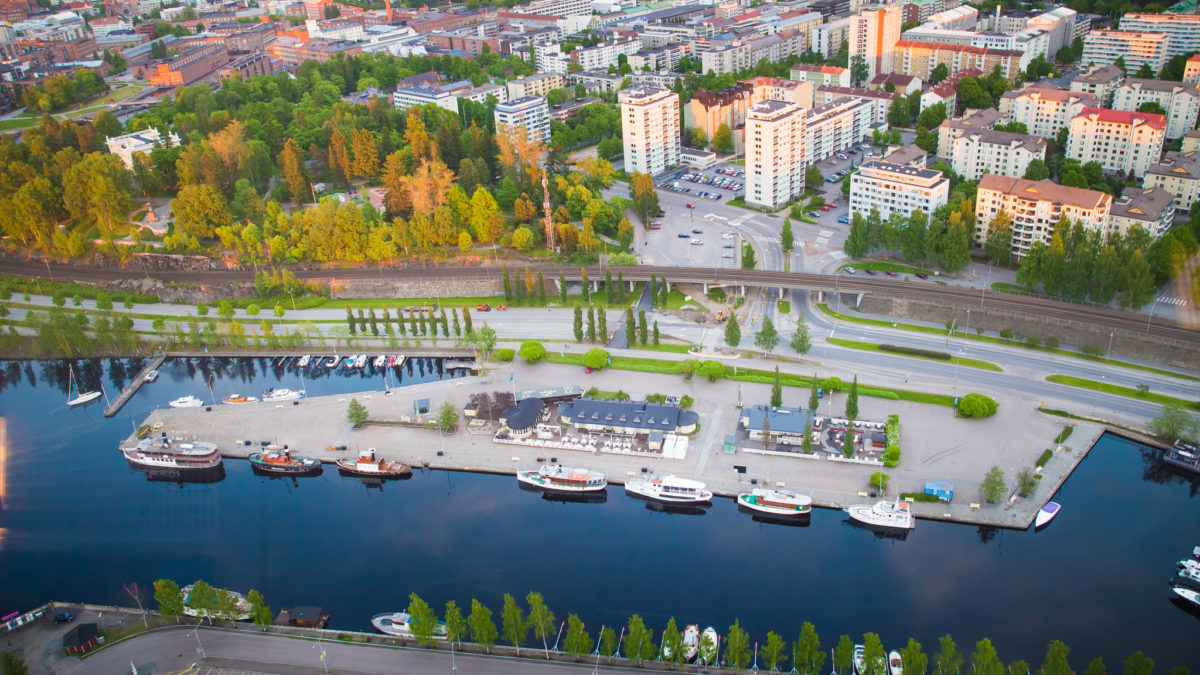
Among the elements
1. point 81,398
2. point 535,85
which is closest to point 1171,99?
point 535,85

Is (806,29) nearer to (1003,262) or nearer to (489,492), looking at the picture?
(1003,262)

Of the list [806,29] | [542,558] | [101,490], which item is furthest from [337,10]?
[542,558]

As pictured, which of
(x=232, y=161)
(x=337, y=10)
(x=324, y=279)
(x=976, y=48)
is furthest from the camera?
(x=337, y=10)

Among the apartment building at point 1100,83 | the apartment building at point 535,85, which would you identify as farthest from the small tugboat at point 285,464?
the apartment building at point 1100,83

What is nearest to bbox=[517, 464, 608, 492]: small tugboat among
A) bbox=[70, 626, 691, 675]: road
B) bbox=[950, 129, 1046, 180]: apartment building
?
bbox=[70, 626, 691, 675]: road

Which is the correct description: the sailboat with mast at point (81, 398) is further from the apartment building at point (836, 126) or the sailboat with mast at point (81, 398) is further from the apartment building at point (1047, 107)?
the apartment building at point (1047, 107)

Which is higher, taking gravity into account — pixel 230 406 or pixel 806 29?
pixel 806 29

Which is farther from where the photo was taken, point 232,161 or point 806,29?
point 806,29
